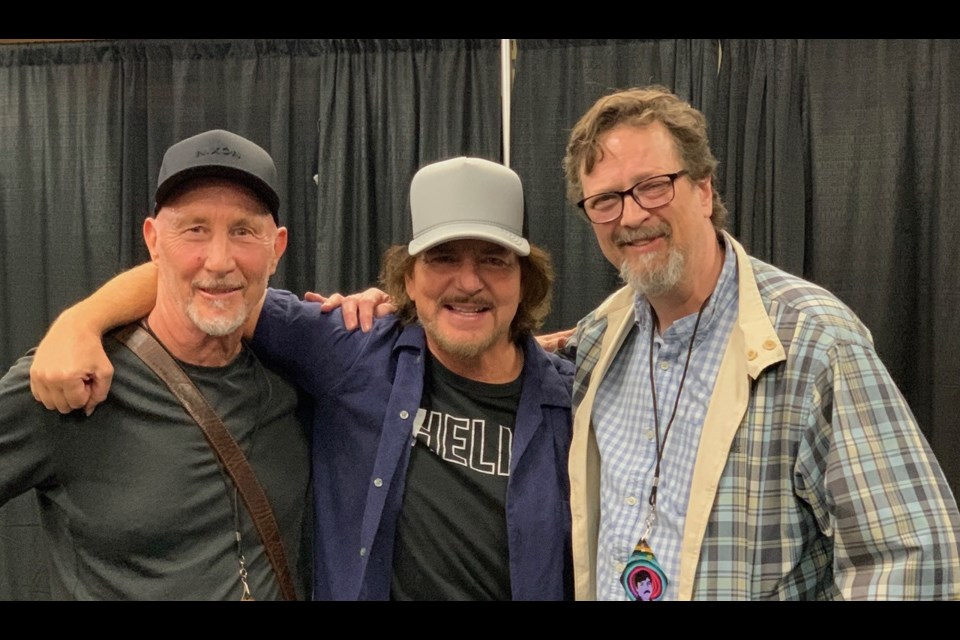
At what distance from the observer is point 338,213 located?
2.68 metres

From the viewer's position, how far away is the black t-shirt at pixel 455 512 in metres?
1.40

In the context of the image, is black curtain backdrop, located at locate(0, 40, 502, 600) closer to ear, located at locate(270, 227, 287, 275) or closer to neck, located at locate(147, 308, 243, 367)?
ear, located at locate(270, 227, 287, 275)

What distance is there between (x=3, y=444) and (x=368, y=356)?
677 millimetres

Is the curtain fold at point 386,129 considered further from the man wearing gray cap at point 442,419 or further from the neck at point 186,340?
the neck at point 186,340

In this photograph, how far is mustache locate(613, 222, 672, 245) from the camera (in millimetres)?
1342

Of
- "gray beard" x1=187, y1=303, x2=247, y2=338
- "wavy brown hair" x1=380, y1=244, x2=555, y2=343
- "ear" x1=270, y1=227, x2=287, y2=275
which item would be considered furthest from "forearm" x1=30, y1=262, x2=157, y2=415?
"wavy brown hair" x1=380, y1=244, x2=555, y2=343

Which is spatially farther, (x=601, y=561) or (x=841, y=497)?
(x=601, y=561)

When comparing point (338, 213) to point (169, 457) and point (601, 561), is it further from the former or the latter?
point (601, 561)

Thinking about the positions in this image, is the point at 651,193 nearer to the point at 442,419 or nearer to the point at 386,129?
the point at 442,419

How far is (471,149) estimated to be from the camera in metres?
2.66

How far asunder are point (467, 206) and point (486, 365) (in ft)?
1.16

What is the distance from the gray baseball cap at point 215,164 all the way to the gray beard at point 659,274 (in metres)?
0.75

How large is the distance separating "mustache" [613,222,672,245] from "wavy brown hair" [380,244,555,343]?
0.34m
